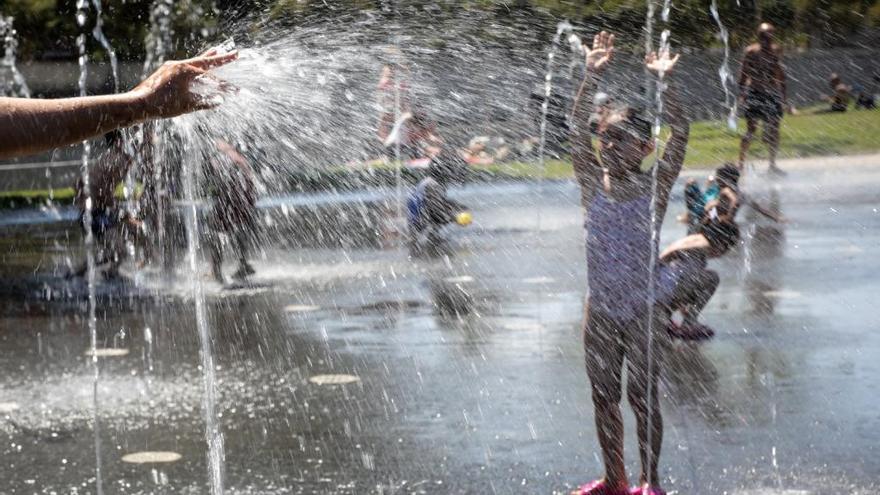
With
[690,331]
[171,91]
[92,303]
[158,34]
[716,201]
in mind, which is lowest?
[158,34]

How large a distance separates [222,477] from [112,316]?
14.2 ft

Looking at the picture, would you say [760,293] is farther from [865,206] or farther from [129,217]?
[129,217]

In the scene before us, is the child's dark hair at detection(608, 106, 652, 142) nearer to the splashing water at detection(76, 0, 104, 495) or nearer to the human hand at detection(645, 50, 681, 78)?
the human hand at detection(645, 50, 681, 78)

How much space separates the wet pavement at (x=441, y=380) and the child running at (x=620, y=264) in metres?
0.49

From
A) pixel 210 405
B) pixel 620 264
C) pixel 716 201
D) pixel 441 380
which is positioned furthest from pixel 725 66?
pixel 620 264

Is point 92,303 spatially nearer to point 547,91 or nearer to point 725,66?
point 547,91

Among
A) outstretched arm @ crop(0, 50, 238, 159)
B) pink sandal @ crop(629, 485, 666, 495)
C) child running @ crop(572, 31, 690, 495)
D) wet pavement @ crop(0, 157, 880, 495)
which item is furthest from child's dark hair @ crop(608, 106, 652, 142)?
outstretched arm @ crop(0, 50, 238, 159)

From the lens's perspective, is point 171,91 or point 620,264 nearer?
point 171,91

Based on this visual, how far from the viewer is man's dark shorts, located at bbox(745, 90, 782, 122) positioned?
14.7 m

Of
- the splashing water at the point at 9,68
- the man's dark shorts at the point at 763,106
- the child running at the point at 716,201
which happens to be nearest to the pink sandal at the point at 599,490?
the child running at the point at 716,201

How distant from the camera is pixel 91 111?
322 centimetres

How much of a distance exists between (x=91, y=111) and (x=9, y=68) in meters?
21.3

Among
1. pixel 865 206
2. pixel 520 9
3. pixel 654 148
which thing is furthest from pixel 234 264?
pixel 520 9

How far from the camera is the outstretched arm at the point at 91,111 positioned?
3125 mm
